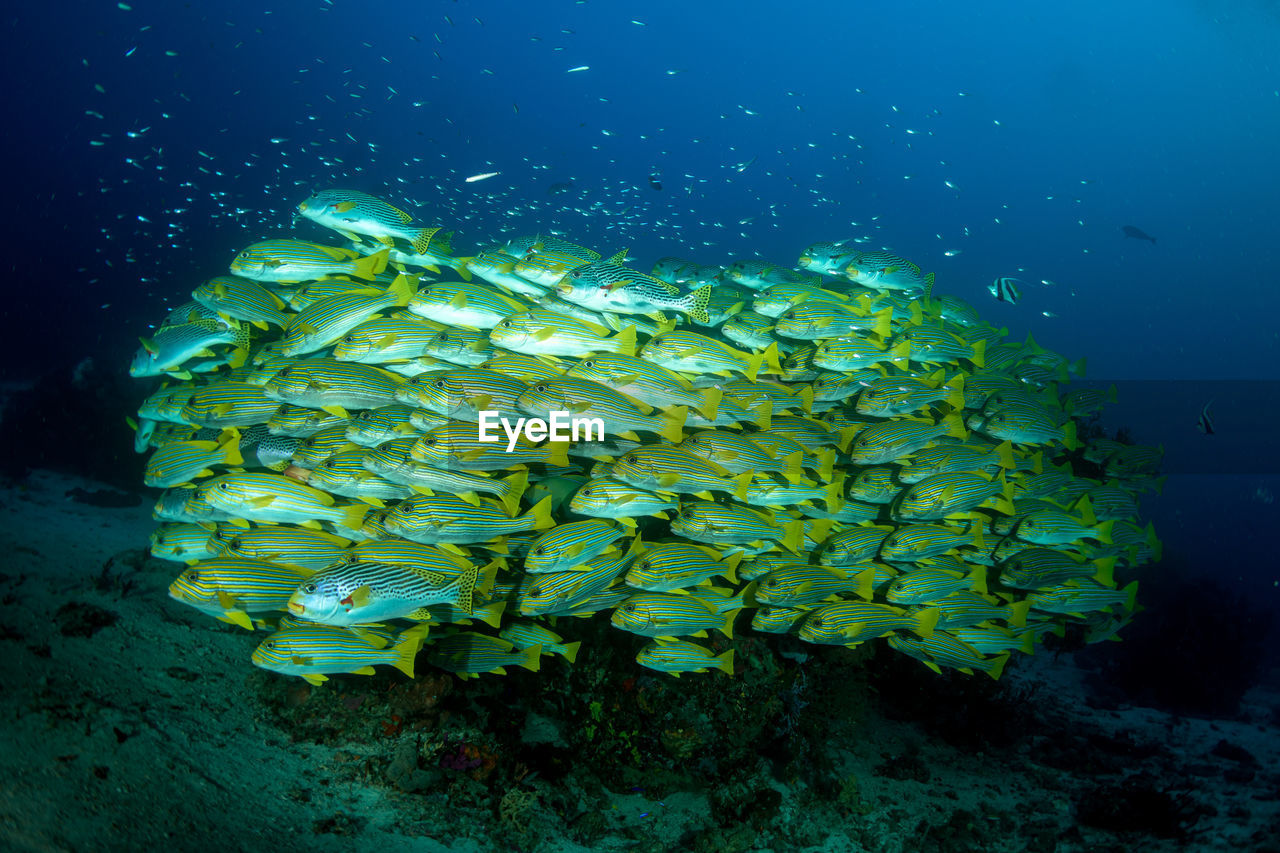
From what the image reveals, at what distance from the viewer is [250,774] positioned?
455cm

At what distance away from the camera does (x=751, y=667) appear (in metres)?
6.25

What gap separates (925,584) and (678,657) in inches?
100

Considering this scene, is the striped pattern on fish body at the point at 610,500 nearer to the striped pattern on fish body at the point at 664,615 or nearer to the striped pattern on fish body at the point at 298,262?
the striped pattern on fish body at the point at 664,615

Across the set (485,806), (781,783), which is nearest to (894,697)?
(781,783)

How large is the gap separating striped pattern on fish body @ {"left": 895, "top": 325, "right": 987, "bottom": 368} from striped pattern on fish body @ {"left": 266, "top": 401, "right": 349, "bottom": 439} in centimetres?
581

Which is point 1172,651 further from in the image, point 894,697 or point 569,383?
point 569,383

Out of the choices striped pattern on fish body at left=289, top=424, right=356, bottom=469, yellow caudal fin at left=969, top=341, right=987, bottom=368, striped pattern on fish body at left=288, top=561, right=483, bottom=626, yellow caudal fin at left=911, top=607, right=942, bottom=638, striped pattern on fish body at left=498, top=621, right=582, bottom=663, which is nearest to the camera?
striped pattern on fish body at left=288, top=561, right=483, bottom=626

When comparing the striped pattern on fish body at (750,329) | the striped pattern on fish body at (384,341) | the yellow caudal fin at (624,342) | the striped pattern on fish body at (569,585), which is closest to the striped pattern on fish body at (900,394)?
the striped pattern on fish body at (750,329)

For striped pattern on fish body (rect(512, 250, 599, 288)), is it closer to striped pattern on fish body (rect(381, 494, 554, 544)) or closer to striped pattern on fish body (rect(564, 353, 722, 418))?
striped pattern on fish body (rect(564, 353, 722, 418))

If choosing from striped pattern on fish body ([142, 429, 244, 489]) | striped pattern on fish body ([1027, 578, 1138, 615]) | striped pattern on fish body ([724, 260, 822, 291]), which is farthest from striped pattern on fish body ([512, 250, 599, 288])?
striped pattern on fish body ([1027, 578, 1138, 615])

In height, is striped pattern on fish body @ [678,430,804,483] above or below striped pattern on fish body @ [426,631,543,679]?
above

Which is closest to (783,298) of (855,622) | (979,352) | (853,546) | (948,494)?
(979,352)

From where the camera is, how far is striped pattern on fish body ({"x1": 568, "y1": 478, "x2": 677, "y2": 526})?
4.43 m

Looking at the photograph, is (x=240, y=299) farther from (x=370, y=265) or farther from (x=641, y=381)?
(x=641, y=381)
